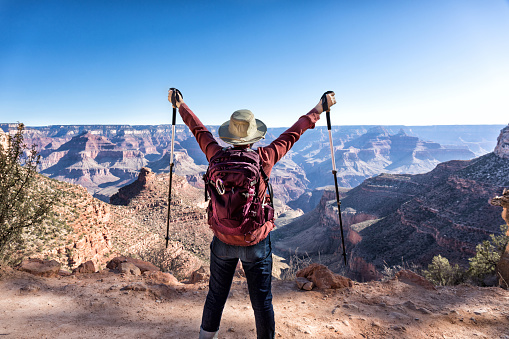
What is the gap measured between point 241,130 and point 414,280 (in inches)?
275

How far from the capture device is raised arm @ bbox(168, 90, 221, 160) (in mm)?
3002

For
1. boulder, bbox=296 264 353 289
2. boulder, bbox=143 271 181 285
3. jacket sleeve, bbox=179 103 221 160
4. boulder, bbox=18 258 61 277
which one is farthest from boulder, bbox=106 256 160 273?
jacket sleeve, bbox=179 103 221 160

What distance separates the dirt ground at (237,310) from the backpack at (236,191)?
8.40 ft

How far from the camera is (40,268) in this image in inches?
248

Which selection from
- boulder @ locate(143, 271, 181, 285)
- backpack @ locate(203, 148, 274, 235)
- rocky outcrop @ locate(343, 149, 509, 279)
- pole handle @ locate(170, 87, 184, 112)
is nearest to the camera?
backpack @ locate(203, 148, 274, 235)

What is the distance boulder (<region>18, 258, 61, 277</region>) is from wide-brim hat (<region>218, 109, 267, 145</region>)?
6586 millimetres

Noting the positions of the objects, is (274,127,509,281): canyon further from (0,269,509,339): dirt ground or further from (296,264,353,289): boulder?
(0,269,509,339): dirt ground

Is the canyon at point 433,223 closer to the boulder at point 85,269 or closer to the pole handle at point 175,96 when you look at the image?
the boulder at point 85,269

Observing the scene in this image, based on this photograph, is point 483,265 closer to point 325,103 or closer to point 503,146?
point 325,103

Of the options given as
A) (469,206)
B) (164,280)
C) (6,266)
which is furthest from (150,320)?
(469,206)

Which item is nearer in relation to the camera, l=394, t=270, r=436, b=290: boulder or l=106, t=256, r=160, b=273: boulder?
l=394, t=270, r=436, b=290: boulder

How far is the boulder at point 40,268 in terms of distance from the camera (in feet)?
20.2

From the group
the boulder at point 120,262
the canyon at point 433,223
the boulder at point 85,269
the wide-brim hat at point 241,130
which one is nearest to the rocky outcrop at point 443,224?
the canyon at point 433,223

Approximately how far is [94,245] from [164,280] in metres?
12.3
